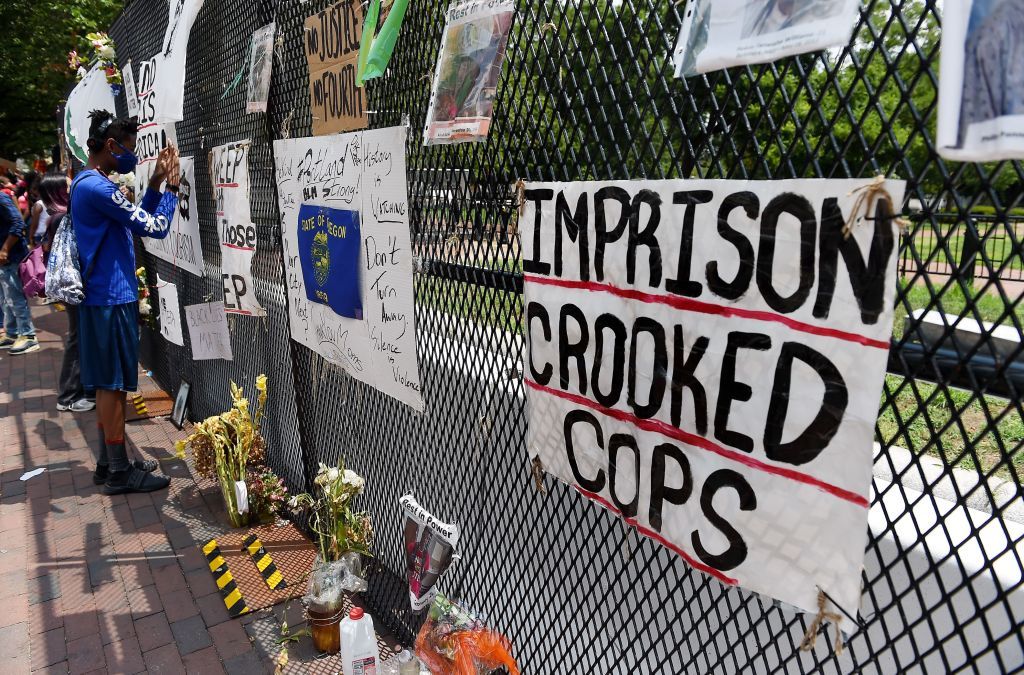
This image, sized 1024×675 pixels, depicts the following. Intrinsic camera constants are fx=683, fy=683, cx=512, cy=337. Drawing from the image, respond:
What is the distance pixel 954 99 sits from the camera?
0.98 meters

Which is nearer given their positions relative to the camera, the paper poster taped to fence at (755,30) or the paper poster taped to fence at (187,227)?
the paper poster taped to fence at (755,30)

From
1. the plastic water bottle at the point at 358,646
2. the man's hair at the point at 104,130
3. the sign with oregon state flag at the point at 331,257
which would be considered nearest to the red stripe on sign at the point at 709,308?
the sign with oregon state flag at the point at 331,257

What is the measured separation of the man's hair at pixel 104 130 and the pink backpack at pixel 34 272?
4027mm

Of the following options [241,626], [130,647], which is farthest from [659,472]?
[130,647]

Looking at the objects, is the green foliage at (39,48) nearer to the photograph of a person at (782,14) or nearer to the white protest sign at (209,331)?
the white protest sign at (209,331)

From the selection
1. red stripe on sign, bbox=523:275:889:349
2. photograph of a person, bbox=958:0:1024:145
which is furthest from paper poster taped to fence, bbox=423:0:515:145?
photograph of a person, bbox=958:0:1024:145

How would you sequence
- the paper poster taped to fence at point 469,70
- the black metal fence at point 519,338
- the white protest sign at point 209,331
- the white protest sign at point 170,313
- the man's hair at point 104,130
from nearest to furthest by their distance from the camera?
the black metal fence at point 519,338
the paper poster taped to fence at point 469,70
the man's hair at point 104,130
the white protest sign at point 209,331
the white protest sign at point 170,313

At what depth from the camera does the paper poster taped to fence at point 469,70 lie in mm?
1905

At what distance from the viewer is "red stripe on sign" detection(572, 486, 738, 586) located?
4.89 feet

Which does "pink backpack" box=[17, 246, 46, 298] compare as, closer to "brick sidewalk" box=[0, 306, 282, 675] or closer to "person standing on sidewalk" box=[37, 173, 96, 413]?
"person standing on sidewalk" box=[37, 173, 96, 413]

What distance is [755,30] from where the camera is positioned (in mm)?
1250

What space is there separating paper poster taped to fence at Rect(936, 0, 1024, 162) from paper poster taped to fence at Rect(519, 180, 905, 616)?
0.11 meters

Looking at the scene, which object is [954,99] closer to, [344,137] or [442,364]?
[442,364]

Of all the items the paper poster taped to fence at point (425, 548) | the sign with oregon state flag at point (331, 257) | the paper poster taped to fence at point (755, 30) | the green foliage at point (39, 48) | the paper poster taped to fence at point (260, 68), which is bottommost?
the paper poster taped to fence at point (425, 548)
